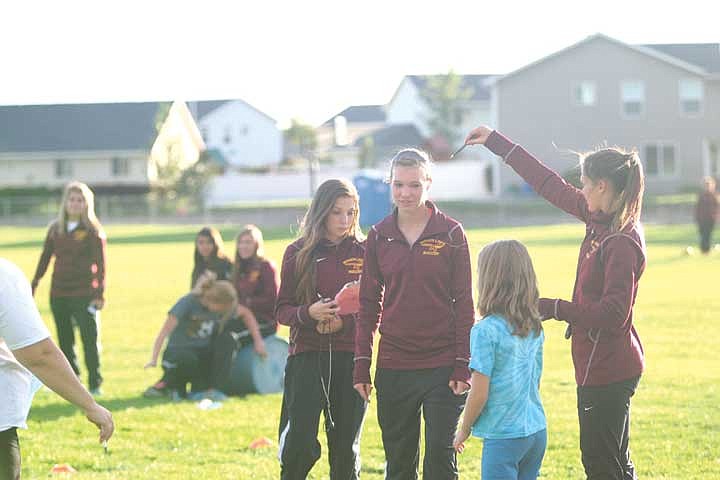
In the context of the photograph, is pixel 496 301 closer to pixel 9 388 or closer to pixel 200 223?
pixel 9 388

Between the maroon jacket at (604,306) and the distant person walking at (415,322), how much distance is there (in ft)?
1.79

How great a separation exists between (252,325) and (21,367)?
716cm

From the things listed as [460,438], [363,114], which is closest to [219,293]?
[460,438]

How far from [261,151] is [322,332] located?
4244 inches

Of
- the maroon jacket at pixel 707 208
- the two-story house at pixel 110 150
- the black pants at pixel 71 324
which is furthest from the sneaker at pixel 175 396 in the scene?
the two-story house at pixel 110 150

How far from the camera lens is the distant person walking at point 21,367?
14.2ft

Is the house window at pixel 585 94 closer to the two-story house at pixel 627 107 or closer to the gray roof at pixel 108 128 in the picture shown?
the two-story house at pixel 627 107

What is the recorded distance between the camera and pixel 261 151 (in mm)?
113688

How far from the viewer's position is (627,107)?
6200cm

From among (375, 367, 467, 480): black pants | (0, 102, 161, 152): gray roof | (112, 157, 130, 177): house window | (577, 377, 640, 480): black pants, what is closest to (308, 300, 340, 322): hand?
(375, 367, 467, 480): black pants

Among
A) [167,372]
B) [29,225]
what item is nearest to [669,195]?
[29,225]

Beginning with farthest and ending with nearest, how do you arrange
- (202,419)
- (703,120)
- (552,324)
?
(703,120) → (552,324) → (202,419)

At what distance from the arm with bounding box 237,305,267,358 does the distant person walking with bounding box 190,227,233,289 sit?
1.56 feet

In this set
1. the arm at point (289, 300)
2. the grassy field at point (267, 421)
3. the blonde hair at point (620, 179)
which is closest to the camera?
the blonde hair at point (620, 179)
